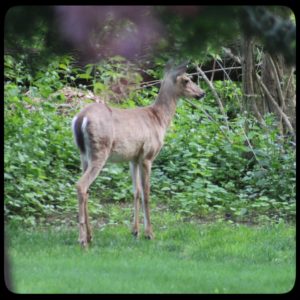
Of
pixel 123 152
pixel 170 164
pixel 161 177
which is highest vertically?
pixel 123 152

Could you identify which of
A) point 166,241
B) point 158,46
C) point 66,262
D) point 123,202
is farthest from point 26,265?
point 123,202

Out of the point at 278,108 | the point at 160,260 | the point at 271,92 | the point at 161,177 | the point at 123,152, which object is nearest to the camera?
the point at 160,260

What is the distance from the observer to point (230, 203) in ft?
29.1

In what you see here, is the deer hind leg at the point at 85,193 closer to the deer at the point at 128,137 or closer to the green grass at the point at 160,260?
the deer at the point at 128,137

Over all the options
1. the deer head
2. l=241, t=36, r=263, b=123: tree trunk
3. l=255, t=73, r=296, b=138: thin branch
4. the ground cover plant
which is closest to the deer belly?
the ground cover plant

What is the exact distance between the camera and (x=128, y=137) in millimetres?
6953

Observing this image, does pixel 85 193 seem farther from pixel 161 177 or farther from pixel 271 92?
pixel 271 92

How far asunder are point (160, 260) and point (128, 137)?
1882mm

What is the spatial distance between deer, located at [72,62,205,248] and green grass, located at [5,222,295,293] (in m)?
0.36

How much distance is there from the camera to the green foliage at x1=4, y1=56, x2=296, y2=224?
780 cm

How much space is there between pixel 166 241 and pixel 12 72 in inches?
125

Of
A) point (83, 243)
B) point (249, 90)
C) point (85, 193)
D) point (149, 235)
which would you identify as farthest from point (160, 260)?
point (249, 90)

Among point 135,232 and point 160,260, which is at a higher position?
point 160,260
